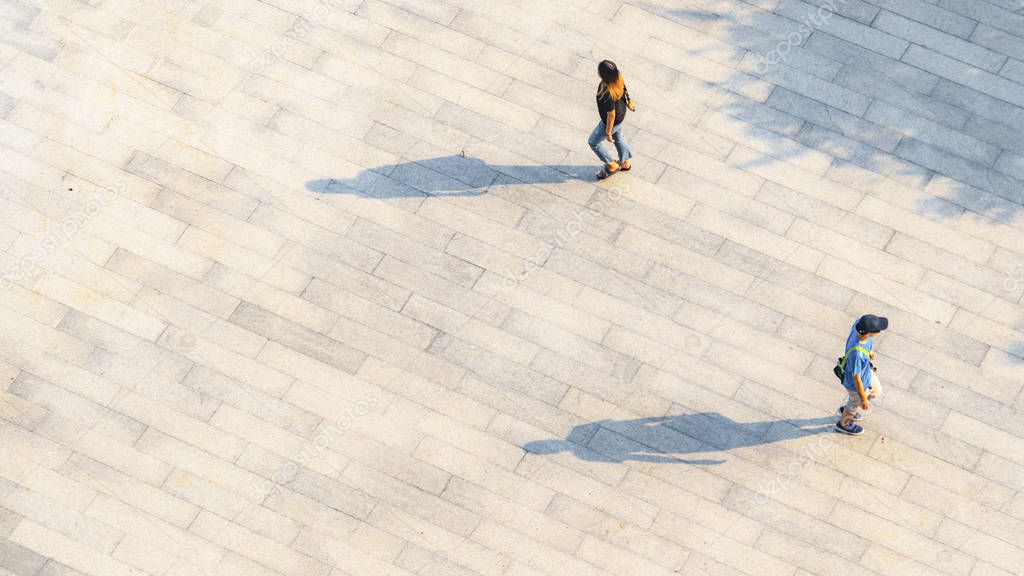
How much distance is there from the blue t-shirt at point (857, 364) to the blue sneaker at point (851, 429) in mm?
890

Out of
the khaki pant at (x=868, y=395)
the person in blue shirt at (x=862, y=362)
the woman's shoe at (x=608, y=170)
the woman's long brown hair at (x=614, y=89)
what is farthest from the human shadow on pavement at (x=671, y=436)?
the woman's long brown hair at (x=614, y=89)

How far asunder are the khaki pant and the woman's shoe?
3.74 metres

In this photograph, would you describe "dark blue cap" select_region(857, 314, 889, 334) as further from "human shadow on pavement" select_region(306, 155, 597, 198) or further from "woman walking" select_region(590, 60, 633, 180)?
"human shadow on pavement" select_region(306, 155, 597, 198)

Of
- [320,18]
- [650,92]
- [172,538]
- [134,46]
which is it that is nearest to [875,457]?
[650,92]

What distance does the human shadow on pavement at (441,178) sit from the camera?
12.3 meters

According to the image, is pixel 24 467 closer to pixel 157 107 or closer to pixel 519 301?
pixel 157 107

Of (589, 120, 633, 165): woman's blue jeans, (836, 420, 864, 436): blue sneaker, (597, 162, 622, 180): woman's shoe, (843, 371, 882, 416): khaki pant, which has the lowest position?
(836, 420, 864, 436): blue sneaker

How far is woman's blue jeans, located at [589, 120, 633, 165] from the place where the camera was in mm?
11617

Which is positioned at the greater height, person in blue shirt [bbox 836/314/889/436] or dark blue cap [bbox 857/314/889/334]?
dark blue cap [bbox 857/314/889/334]

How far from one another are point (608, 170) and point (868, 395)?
3964 millimetres

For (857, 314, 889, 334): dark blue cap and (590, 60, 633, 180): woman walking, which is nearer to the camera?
(857, 314, 889, 334): dark blue cap

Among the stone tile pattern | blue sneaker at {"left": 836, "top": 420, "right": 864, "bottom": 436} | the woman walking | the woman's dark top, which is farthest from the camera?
the woman's dark top

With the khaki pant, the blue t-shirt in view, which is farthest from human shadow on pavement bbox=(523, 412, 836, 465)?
the blue t-shirt

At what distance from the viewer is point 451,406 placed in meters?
11.1
